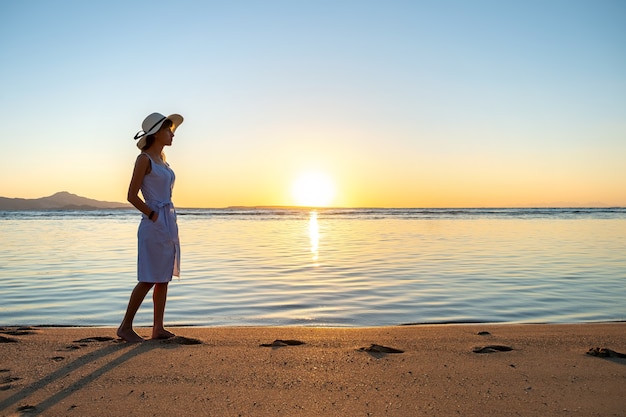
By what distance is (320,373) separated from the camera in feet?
13.0

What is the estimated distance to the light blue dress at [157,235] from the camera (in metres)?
5.21

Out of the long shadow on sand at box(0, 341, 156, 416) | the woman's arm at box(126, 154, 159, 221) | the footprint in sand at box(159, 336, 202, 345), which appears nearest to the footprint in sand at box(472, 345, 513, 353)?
the footprint in sand at box(159, 336, 202, 345)

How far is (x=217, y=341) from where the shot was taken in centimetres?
505

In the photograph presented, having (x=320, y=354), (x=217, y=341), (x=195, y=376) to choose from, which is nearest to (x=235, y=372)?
(x=195, y=376)

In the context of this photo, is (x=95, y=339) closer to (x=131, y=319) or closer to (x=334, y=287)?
(x=131, y=319)

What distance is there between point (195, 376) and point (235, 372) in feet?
0.94

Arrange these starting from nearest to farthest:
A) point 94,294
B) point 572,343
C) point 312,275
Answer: point 572,343 → point 94,294 → point 312,275

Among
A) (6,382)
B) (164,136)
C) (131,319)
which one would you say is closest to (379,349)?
(131,319)

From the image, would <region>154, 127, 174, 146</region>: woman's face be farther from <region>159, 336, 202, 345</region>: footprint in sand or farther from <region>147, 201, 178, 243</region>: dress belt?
<region>159, 336, 202, 345</region>: footprint in sand

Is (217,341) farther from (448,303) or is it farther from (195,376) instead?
(448,303)

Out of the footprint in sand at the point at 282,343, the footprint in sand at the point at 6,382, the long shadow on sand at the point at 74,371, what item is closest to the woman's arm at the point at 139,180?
the long shadow on sand at the point at 74,371

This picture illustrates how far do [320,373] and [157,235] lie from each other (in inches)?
87.5

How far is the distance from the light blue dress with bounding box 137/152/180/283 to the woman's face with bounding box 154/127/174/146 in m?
0.24

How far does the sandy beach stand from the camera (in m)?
3.28
